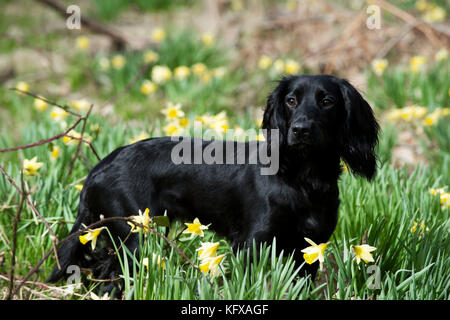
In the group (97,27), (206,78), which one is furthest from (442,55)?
(97,27)

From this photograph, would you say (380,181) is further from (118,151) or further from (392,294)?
(118,151)

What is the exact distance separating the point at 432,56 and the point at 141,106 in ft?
11.0

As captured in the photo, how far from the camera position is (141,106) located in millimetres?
5059

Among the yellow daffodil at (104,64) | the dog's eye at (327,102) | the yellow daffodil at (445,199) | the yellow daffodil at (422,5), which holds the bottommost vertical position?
the yellow daffodil at (445,199)

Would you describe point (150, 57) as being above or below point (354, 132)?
above

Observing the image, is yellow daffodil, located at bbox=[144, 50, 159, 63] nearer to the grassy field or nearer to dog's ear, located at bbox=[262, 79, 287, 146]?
the grassy field

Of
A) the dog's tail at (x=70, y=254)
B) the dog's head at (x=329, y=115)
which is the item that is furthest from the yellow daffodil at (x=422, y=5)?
the dog's tail at (x=70, y=254)

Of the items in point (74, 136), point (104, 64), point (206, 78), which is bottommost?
point (74, 136)

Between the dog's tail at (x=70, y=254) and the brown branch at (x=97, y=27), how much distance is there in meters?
3.52

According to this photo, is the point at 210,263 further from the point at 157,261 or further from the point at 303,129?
the point at 303,129

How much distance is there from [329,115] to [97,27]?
423cm

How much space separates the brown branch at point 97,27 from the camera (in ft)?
17.3

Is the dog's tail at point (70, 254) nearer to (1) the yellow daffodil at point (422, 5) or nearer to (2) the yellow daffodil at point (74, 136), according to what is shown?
(2) the yellow daffodil at point (74, 136)

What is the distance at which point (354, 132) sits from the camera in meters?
2.31
